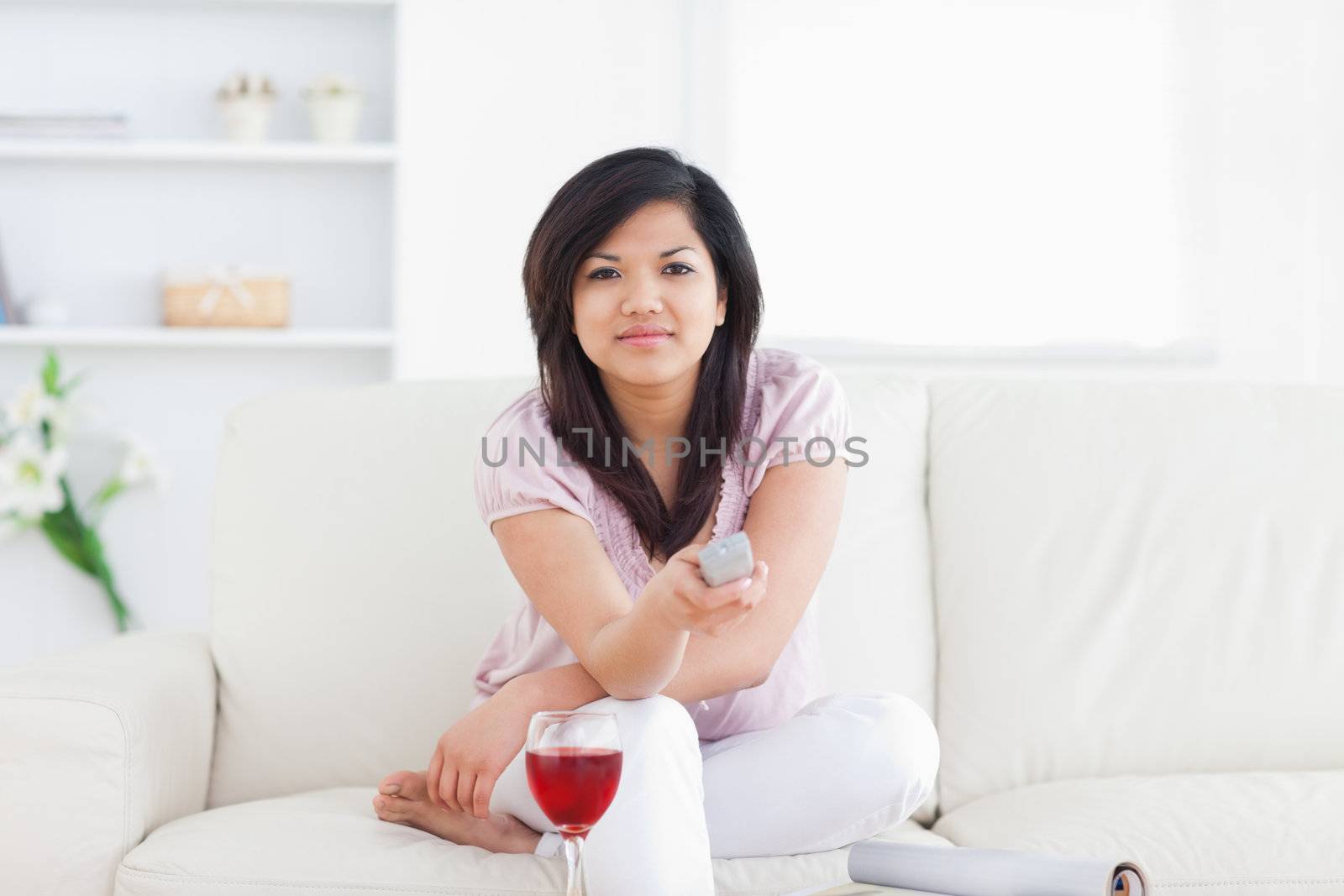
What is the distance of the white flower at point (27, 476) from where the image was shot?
306 centimetres

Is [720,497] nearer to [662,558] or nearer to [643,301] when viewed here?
[662,558]

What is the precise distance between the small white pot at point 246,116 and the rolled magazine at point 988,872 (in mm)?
2719

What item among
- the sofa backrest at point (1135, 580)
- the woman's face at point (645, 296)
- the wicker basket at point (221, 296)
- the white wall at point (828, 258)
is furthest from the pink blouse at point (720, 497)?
the wicker basket at point (221, 296)

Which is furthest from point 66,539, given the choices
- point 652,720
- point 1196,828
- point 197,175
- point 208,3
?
point 1196,828

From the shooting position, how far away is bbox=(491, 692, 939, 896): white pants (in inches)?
48.6

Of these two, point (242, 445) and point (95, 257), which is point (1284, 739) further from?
point (95, 257)

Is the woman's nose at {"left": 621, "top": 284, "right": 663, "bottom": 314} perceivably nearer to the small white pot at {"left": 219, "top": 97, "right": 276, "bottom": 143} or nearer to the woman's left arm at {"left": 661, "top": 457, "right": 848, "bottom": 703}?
the woman's left arm at {"left": 661, "top": 457, "right": 848, "bottom": 703}

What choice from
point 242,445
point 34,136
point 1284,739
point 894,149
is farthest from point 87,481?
point 1284,739

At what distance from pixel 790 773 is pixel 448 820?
378mm

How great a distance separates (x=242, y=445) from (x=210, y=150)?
1.60m

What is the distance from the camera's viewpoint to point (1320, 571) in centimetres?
184

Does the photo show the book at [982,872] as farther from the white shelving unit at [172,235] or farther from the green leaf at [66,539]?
the green leaf at [66,539]

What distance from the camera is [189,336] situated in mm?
3178

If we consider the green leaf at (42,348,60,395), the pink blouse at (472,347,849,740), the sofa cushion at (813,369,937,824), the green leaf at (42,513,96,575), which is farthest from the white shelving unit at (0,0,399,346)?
the pink blouse at (472,347,849,740)
